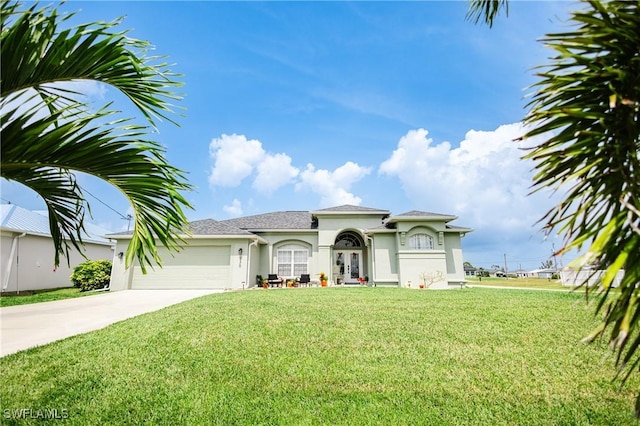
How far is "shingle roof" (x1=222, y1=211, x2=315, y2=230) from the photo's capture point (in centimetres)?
2194

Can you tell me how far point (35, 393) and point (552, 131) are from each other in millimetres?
6246

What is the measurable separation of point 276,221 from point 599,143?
22.0 meters

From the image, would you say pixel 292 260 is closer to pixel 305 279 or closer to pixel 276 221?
pixel 305 279

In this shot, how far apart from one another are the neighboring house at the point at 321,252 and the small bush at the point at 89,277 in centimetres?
139

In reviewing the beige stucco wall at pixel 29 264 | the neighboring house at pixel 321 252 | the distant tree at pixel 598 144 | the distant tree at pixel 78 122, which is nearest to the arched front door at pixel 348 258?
the neighboring house at pixel 321 252

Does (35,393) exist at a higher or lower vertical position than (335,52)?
lower

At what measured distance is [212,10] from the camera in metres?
8.63

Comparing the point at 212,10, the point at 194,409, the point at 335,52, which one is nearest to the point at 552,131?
the point at 194,409

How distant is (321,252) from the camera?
2103 cm

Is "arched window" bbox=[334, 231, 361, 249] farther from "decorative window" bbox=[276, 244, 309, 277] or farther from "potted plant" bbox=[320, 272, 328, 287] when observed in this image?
"potted plant" bbox=[320, 272, 328, 287]

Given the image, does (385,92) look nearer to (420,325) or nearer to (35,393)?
(420,325)

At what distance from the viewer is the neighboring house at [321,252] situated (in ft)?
61.7

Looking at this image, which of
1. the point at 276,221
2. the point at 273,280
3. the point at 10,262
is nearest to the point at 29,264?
the point at 10,262

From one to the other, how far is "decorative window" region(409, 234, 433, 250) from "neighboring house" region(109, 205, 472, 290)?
0.06 m
